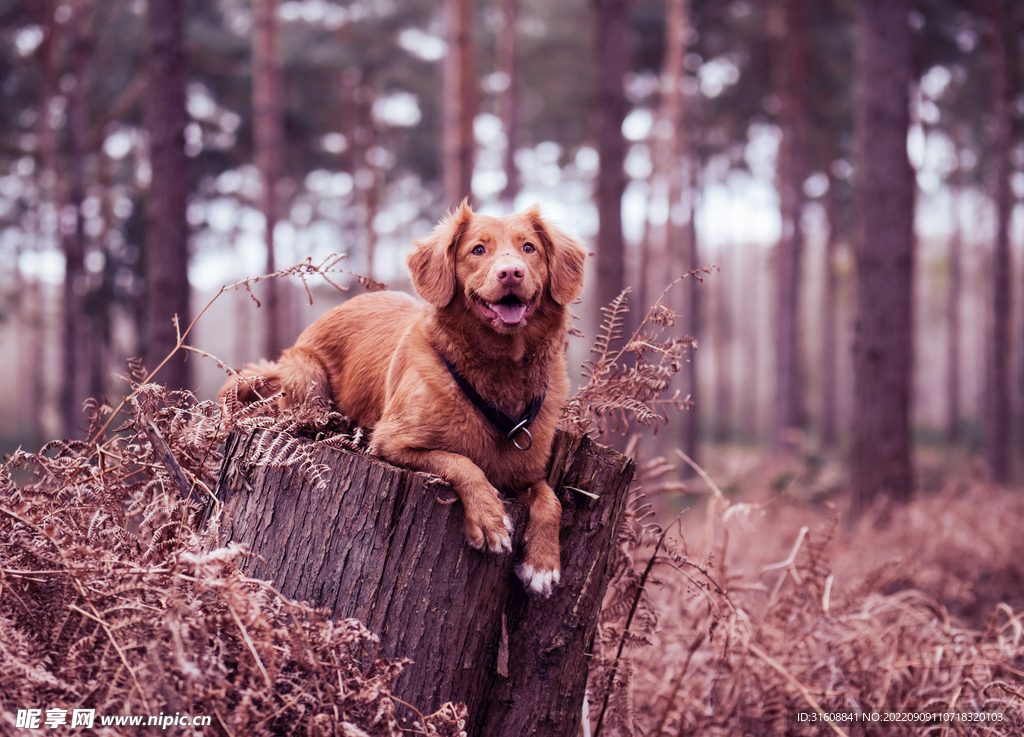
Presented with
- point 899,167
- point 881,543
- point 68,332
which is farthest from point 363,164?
point 881,543

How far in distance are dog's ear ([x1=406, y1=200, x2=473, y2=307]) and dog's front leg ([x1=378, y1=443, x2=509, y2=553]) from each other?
636 mm

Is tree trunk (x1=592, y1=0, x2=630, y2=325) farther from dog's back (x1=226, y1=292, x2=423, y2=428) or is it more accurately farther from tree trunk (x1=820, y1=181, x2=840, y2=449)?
tree trunk (x1=820, y1=181, x2=840, y2=449)

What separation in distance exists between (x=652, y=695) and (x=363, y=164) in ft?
74.9

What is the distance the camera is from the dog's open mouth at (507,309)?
8.93 feet

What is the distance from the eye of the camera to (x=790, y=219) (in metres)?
18.3

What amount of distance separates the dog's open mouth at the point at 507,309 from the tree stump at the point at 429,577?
0.66 metres

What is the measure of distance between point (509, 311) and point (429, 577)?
3.32 feet

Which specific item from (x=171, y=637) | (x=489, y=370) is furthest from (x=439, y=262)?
(x=171, y=637)

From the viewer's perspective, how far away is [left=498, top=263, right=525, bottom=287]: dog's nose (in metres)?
2.69

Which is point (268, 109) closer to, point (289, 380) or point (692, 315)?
point (289, 380)

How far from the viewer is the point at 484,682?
256 cm

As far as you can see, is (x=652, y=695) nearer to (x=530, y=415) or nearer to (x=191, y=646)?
(x=530, y=415)

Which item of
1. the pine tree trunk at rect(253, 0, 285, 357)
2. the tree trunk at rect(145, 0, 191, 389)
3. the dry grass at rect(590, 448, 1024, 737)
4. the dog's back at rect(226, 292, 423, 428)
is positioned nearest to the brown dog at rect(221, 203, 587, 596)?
the dog's back at rect(226, 292, 423, 428)

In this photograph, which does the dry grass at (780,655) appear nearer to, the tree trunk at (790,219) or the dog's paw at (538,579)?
the dog's paw at (538,579)
